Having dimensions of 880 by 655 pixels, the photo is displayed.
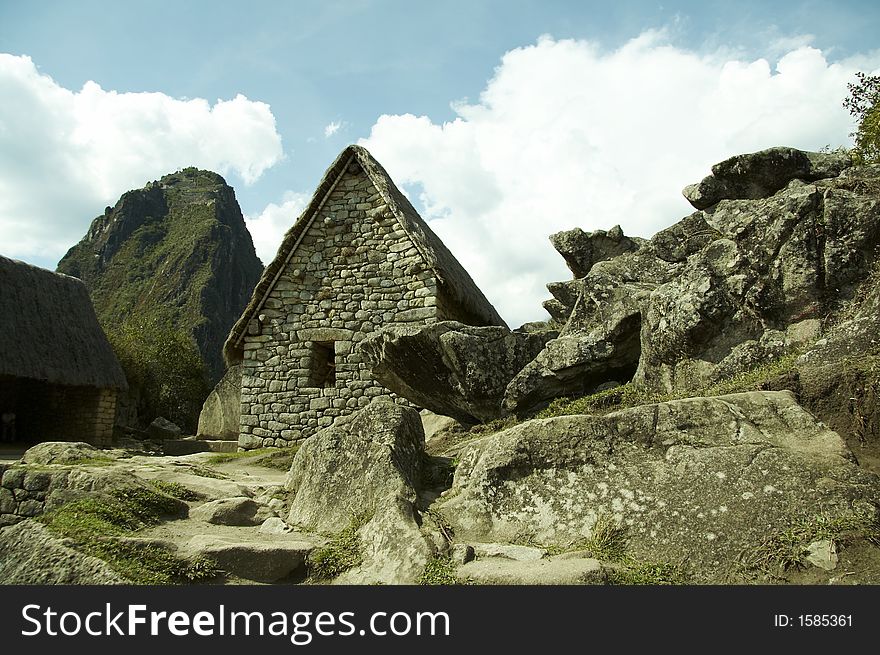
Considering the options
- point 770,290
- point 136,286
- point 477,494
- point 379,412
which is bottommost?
point 477,494

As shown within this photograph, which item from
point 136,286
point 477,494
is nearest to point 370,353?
point 477,494

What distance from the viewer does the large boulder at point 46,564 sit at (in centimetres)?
361

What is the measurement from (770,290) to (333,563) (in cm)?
462

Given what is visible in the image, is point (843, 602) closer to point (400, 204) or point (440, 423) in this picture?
point (440, 423)

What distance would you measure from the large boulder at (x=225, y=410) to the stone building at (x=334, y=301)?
1.11m

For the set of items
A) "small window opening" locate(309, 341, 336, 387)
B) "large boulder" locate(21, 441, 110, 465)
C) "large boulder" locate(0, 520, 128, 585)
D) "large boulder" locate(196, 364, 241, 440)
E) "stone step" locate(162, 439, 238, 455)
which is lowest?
"large boulder" locate(0, 520, 128, 585)

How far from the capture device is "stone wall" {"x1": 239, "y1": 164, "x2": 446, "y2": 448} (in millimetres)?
11727

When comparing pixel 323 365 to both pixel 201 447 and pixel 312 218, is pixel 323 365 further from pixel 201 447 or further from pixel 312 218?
pixel 201 447

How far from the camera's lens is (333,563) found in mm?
4168

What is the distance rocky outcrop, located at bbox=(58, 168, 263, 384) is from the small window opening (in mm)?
42750

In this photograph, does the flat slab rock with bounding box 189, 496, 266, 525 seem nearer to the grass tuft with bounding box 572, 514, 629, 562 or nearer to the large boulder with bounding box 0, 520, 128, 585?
the large boulder with bounding box 0, 520, 128, 585

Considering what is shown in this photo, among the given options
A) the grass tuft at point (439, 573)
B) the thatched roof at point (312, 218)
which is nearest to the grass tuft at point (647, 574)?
the grass tuft at point (439, 573)

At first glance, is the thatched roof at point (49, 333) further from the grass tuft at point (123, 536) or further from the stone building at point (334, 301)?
the grass tuft at point (123, 536)

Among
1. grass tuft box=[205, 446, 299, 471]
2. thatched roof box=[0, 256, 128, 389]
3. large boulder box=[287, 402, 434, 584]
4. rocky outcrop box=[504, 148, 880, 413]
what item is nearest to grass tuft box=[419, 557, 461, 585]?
large boulder box=[287, 402, 434, 584]
